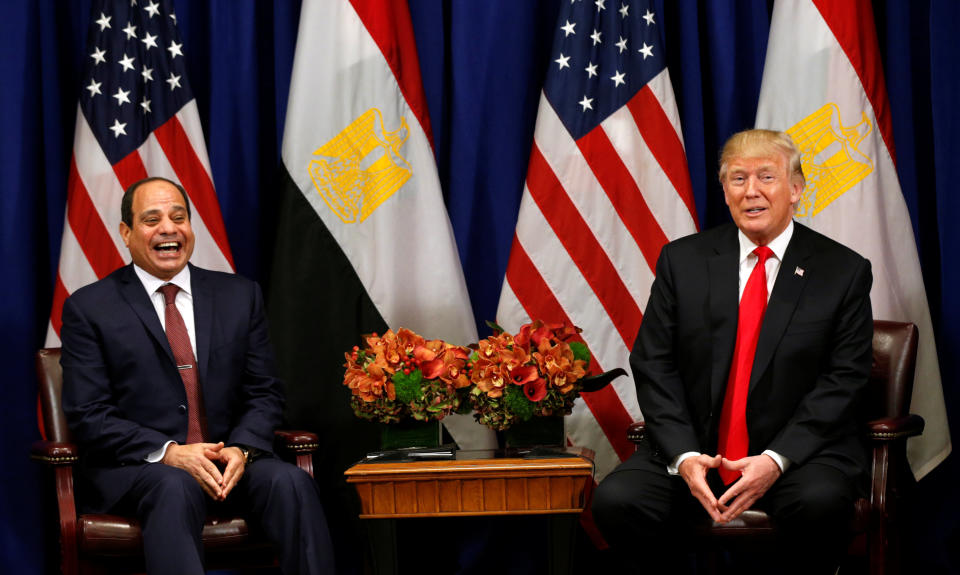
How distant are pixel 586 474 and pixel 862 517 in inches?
30.9

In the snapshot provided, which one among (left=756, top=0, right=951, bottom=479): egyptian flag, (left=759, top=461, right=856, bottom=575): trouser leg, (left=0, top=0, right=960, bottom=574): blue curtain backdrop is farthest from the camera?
(left=0, top=0, right=960, bottom=574): blue curtain backdrop

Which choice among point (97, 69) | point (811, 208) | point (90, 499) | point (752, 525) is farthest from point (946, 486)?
point (97, 69)

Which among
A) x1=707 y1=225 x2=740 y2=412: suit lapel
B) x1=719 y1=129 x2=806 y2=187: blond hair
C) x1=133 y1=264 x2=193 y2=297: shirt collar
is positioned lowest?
x1=707 y1=225 x2=740 y2=412: suit lapel

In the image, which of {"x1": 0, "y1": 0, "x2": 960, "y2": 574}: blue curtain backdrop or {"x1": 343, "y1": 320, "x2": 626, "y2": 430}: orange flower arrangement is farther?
{"x1": 0, "y1": 0, "x2": 960, "y2": 574}: blue curtain backdrop

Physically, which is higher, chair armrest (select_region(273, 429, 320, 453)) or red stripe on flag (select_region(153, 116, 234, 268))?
red stripe on flag (select_region(153, 116, 234, 268))

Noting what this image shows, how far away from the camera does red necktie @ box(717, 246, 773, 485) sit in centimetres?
301

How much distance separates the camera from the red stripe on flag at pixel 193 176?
3959 mm

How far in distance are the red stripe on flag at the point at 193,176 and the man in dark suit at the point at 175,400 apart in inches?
20.6

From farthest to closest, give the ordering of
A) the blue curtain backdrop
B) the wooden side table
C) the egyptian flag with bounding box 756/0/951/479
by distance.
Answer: the blue curtain backdrop
the egyptian flag with bounding box 756/0/951/479
the wooden side table

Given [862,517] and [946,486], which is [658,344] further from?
[946,486]

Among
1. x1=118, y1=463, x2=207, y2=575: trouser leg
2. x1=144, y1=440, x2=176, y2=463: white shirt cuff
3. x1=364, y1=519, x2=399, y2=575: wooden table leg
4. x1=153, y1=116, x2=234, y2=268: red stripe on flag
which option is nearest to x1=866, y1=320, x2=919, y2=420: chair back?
x1=364, y1=519, x2=399, y2=575: wooden table leg

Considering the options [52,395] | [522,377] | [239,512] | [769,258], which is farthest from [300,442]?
[769,258]

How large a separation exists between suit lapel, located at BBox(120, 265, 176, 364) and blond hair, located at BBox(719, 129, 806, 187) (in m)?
1.83

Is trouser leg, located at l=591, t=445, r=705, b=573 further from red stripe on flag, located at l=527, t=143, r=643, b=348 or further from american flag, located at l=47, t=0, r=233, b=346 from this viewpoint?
american flag, located at l=47, t=0, r=233, b=346
